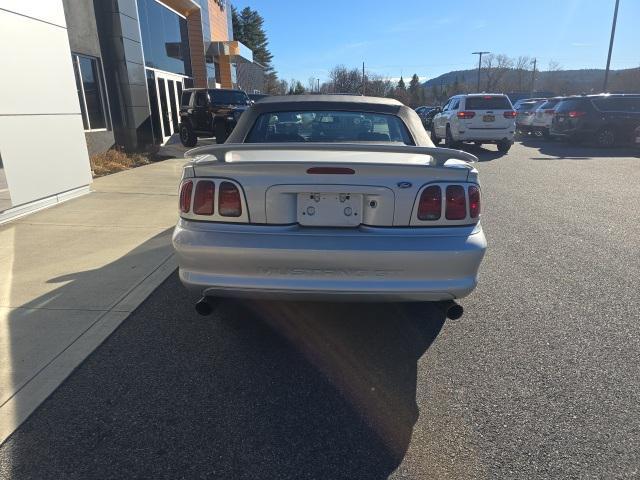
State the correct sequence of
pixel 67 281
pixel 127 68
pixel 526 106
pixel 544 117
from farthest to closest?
pixel 526 106 → pixel 544 117 → pixel 127 68 → pixel 67 281

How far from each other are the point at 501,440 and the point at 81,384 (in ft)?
7.72

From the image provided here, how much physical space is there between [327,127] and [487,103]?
12.4 meters

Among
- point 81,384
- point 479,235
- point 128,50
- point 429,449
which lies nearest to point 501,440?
point 429,449

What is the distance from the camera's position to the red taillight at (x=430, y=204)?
2.75 m

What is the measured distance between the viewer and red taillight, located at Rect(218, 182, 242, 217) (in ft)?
9.09

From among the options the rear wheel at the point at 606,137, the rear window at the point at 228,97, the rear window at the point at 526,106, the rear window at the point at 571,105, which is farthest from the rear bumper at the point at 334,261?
the rear window at the point at 526,106

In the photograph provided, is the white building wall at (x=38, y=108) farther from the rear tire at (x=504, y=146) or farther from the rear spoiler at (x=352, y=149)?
the rear tire at (x=504, y=146)

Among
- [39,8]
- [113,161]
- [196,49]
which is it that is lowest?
[113,161]

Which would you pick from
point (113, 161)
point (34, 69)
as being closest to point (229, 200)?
point (34, 69)

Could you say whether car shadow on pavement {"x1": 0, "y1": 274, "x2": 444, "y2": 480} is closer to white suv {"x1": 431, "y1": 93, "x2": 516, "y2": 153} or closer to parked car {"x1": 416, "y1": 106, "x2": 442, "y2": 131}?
parked car {"x1": 416, "y1": 106, "x2": 442, "y2": 131}

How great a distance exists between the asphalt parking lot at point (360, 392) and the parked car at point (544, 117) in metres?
17.5

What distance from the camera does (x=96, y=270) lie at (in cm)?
445

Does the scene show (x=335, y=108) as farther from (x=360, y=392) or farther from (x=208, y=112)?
(x=208, y=112)

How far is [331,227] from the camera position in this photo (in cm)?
274
